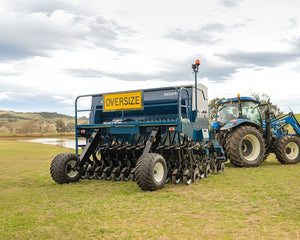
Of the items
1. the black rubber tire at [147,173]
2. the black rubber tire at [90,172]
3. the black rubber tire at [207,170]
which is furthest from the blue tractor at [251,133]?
the black rubber tire at [147,173]

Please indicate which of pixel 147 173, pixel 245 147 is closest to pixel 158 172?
pixel 147 173

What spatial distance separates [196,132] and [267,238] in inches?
211

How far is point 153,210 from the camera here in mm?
5828

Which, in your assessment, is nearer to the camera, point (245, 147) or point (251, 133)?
point (251, 133)

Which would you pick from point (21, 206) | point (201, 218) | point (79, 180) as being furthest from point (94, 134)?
point (201, 218)

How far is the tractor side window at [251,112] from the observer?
43.8 feet

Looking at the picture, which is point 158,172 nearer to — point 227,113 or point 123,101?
point 123,101

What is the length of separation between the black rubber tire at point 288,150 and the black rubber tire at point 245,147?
1.12 metres

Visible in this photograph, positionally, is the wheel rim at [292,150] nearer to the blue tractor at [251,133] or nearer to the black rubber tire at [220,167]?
the blue tractor at [251,133]

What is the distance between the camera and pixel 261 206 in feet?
19.7

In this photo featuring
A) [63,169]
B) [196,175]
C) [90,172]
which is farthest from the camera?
[90,172]

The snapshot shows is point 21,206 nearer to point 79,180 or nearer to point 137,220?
point 137,220

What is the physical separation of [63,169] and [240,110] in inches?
296

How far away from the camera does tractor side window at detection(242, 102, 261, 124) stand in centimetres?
1335
